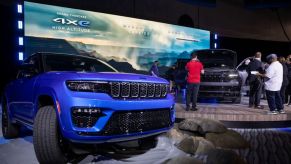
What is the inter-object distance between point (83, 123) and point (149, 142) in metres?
1.72

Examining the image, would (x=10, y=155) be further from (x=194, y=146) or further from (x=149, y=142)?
(x=194, y=146)

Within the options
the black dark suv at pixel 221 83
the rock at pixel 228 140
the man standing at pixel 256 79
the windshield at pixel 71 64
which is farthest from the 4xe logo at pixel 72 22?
the rock at pixel 228 140

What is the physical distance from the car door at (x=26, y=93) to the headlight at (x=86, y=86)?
3.37 feet

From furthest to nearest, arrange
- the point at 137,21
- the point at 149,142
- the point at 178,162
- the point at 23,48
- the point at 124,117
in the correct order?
the point at 137,21, the point at 23,48, the point at 149,142, the point at 178,162, the point at 124,117

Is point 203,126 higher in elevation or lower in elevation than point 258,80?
lower

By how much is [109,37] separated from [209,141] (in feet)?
27.7

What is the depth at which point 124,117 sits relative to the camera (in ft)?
11.7

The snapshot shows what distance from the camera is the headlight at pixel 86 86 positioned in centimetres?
343

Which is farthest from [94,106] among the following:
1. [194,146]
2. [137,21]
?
[137,21]

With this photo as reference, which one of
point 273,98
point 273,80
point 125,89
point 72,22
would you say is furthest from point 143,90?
point 72,22

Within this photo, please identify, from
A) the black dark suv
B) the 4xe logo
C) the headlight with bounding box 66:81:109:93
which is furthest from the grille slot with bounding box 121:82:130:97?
the 4xe logo

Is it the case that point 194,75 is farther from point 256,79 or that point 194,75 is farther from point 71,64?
point 71,64

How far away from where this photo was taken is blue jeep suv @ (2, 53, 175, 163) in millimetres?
3348

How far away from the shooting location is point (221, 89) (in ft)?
31.4
